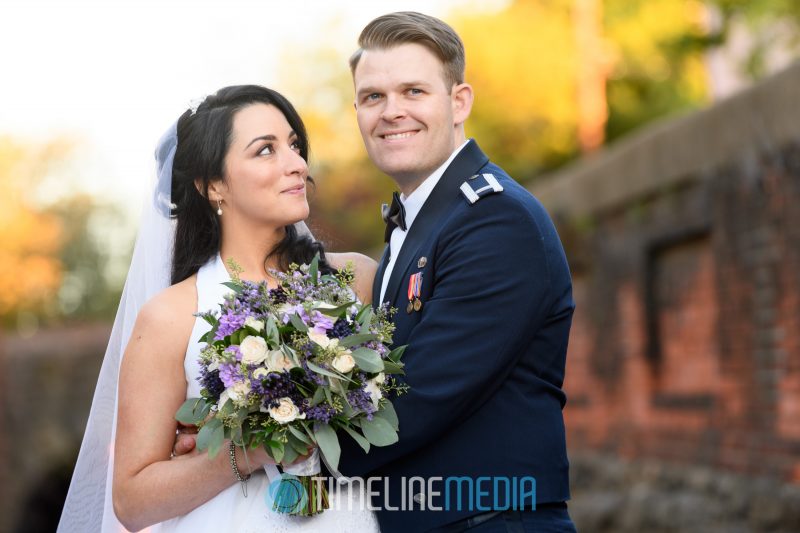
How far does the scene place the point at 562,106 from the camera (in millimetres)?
22203

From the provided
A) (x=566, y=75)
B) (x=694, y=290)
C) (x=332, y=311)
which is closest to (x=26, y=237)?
(x=566, y=75)

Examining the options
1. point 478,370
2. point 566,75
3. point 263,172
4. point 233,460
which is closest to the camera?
point 478,370

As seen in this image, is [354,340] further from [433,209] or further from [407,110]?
[407,110]

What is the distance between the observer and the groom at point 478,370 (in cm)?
337

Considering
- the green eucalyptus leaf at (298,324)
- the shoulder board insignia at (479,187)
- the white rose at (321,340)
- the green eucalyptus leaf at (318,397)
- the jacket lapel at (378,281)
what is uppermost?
the shoulder board insignia at (479,187)

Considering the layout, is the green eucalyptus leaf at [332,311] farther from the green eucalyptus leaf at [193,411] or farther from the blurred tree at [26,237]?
the blurred tree at [26,237]

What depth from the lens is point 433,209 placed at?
149 inches

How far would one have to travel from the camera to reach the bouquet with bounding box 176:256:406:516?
3.15 meters

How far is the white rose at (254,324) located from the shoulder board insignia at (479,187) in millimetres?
797

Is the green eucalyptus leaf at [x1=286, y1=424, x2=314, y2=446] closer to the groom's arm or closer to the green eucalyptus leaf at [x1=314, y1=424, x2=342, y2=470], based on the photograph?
the green eucalyptus leaf at [x1=314, y1=424, x2=342, y2=470]

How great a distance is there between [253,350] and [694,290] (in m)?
6.21

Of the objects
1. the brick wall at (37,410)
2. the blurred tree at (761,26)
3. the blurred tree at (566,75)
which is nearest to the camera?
the blurred tree at (761,26)

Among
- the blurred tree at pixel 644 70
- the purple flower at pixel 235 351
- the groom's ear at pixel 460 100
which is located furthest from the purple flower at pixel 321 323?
the blurred tree at pixel 644 70

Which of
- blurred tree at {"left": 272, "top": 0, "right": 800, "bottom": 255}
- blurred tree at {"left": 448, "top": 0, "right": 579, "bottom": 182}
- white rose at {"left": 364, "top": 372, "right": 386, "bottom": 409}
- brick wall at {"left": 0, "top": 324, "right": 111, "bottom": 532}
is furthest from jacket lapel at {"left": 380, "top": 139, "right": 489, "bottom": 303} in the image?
blurred tree at {"left": 448, "top": 0, "right": 579, "bottom": 182}
